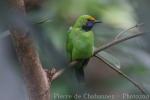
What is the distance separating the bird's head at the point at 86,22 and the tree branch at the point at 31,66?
293mm

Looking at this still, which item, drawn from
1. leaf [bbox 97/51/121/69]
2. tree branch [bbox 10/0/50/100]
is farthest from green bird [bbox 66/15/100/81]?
tree branch [bbox 10/0/50/100]

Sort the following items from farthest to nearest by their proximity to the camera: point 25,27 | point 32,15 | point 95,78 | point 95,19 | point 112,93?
point 95,78, point 112,93, point 95,19, point 32,15, point 25,27

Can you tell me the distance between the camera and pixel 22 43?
0.64 meters

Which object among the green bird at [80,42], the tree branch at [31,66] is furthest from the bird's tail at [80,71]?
the tree branch at [31,66]

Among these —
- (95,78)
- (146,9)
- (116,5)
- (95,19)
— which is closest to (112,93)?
(95,78)

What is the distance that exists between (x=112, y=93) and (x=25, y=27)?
981 millimetres

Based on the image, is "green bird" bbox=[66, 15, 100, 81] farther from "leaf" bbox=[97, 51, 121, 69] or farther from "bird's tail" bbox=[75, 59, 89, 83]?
"leaf" bbox=[97, 51, 121, 69]

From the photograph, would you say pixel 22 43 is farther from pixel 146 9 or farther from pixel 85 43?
pixel 85 43

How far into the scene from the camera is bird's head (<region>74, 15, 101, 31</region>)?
41.1 inches

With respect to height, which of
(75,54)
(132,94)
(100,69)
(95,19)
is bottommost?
(100,69)

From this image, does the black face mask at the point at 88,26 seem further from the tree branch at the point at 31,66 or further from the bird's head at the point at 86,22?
the tree branch at the point at 31,66

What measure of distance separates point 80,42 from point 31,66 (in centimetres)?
48

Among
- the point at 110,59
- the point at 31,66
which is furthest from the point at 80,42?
the point at 31,66

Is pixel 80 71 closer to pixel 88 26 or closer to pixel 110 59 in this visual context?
pixel 88 26
